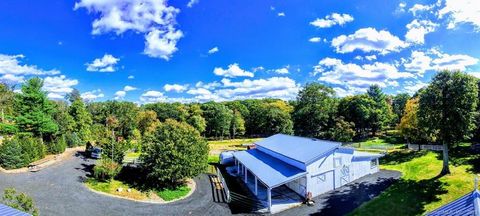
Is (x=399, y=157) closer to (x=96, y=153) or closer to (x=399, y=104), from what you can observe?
(x=96, y=153)

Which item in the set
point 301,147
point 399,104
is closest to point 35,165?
point 301,147

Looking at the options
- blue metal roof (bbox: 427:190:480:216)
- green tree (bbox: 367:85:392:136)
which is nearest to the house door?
blue metal roof (bbox: 427:190:480:216)

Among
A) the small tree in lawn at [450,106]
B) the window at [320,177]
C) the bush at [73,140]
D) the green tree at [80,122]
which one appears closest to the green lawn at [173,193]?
the window at [320,177]

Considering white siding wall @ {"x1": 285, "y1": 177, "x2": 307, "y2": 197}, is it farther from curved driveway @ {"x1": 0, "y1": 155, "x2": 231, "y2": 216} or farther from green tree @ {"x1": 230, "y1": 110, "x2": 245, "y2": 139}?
green tree @ {"x1": 230, "y1": 110, "x2": 245, "y2": 139}

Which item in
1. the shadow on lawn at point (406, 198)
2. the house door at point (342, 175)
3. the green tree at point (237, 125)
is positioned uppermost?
the green tree at point (237, 125)

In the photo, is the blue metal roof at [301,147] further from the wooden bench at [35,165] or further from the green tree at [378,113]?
the green tree at [378,113]

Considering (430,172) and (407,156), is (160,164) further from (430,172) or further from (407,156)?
(407,156)
